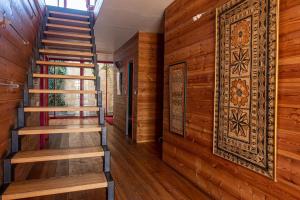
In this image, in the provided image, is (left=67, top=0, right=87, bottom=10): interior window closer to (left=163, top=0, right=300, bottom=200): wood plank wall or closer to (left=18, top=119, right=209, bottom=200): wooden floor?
(left=163, top=0, right=300, bottom=200): wood plank wall

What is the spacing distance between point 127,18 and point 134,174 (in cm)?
272

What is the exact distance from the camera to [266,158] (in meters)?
1.72

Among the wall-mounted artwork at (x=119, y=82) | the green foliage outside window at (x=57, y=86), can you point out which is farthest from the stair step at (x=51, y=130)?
the green foliage outside window at (x=57, y=86)

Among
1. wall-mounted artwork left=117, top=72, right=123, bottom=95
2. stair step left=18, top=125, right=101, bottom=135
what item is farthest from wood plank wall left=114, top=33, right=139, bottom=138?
stair step left=18, top=125, right=101, bottom=135

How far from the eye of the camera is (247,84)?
1.92 m

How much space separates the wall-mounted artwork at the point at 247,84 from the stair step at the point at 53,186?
129 centimetres

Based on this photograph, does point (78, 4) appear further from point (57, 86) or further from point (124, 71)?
→ point (57, 86)

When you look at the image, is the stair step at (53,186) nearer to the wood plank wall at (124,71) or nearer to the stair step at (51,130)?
the stair step at (51,130)

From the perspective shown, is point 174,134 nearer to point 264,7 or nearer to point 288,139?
point 288,139

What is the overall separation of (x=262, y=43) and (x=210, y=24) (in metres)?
0.85

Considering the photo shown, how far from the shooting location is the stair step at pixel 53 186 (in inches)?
71.4

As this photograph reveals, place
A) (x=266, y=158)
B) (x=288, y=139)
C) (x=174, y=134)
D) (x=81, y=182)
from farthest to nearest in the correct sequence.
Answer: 1. (x=174, y=134)
2. (x=81, y=182)
3. (x=266, y=158)
4. (x=288, y=139)

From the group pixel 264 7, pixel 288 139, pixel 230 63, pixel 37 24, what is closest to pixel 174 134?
pixel 230 63

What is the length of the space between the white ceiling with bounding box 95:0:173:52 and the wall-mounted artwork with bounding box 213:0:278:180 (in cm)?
152
